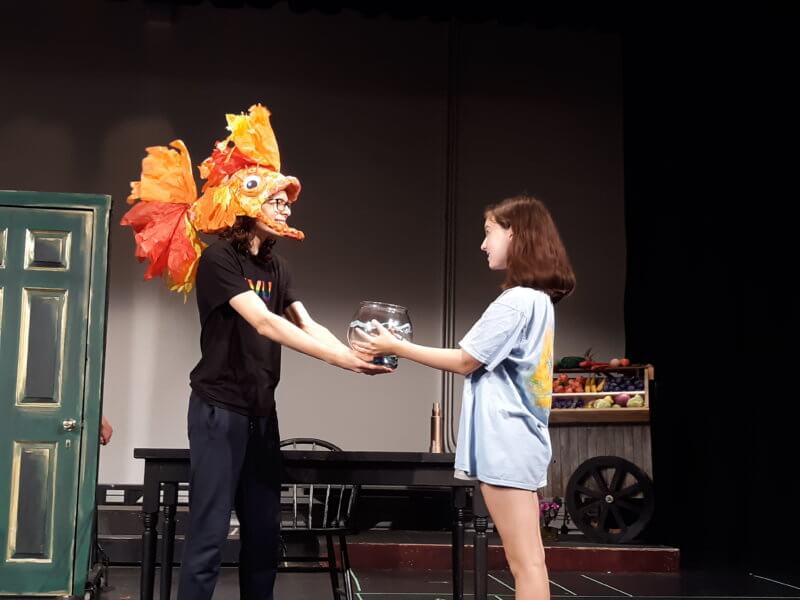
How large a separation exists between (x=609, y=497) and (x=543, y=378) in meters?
3.54

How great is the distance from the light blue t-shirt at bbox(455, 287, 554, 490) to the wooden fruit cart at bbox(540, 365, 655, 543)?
346cm

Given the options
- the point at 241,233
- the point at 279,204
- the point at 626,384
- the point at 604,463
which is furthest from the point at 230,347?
the point at 626,384

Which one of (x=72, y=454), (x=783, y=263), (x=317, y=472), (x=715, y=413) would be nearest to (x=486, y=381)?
(x=317, y=472)

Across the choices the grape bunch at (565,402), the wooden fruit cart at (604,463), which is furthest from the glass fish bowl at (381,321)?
the grape bunch at (565,402)

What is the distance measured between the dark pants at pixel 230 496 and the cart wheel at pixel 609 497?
343 cm

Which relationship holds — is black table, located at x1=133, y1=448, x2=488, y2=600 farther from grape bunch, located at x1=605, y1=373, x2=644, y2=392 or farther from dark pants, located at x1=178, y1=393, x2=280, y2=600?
grape bunch, located at x1=605, y1=373, x2=644, y2=392

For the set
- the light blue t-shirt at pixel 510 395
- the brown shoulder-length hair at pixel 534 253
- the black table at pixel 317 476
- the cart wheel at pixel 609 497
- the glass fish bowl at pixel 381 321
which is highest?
the brown shoulder-length hair at pixel 534 253

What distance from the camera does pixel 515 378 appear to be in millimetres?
2592

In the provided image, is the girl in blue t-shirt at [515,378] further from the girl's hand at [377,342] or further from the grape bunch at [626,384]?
the grape bunch at [626,384]

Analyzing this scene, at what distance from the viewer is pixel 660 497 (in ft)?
21.1

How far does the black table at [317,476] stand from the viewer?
297 cm

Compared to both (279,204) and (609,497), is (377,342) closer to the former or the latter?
(279,204)

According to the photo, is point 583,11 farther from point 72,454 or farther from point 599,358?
point 72,454

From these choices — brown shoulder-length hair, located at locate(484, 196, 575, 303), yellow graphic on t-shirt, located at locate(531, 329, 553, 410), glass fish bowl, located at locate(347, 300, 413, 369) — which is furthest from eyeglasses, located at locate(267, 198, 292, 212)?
yellow graphic on t-shirt, located at locate(531, 329, 553, 410)
